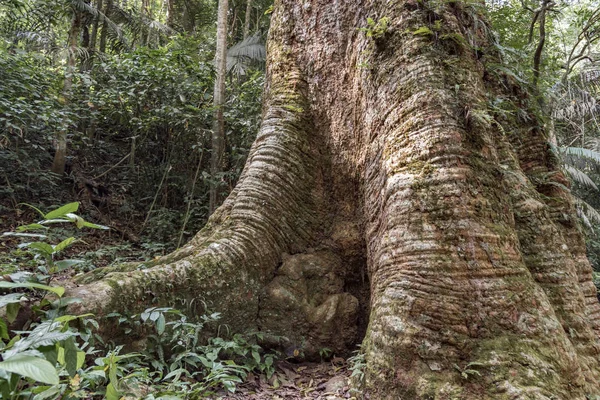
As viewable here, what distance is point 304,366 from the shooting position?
10.2 feet

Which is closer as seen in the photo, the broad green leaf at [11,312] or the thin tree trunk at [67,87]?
the broad green leaf at [11,312]

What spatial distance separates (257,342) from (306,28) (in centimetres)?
310

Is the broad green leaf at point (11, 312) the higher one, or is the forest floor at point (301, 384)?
the broad green leaf at point (11, 312)

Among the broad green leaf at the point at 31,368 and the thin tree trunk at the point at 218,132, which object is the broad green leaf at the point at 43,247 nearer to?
the broad green leaf at the point at 31,368

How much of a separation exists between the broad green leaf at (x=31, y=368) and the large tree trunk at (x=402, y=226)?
145cm

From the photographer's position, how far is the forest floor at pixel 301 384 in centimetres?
255

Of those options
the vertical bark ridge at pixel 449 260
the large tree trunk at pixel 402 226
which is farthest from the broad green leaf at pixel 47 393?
the vertical bark ridge at pixel 449 260

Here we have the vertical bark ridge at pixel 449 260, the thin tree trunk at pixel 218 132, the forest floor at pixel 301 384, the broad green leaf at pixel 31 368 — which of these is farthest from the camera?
the thin tree trunk at pixel 218 132

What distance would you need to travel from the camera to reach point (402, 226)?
2463 mm

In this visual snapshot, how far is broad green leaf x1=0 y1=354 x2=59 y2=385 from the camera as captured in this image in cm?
101

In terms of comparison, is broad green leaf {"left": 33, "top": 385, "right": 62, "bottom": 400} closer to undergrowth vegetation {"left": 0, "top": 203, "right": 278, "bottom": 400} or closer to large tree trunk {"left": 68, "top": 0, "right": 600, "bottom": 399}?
undergrowth vegetation {"left": 0, "top": 203, "right": 278, "bottom": 400}

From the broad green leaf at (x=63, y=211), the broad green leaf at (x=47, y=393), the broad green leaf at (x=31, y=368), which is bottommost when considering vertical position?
the broad green leaf at (x=47, y=393)

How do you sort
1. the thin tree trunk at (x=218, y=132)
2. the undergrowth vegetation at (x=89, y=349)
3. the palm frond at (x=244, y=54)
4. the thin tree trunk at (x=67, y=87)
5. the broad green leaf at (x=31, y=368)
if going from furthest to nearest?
the palm frond at (x=244, y=54), the thin tree trunk at (x=67, y=87), the thin tree trunk at (x=218, y=132), the undergrowth vegetation at (x=89, y=349), the broad green leaf at (x=31, y=368)

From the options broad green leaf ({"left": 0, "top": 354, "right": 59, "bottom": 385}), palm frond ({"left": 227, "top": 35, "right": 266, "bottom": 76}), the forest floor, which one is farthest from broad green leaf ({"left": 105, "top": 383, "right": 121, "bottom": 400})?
palm frond ({"left": 227, "top": 35, "right": 266, "bottom": 76})
